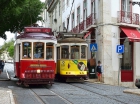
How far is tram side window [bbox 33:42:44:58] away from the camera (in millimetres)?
16234

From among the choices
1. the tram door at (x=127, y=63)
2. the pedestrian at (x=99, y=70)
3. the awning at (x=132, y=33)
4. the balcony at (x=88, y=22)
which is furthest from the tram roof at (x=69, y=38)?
the tram door at (x=127, y=63)

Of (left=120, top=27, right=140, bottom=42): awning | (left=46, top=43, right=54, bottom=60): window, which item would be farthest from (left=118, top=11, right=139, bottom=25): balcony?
(left=46, top=43, right=54, bottom=60): window

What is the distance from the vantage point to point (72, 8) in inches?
1396

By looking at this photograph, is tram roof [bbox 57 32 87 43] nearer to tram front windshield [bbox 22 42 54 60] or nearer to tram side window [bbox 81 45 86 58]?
tram side window [bbox 81 45 86 58]

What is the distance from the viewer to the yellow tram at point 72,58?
19766mm

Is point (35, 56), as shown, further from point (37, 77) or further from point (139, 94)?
point (139, 94)

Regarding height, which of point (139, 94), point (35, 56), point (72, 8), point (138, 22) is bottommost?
point (139, 94)

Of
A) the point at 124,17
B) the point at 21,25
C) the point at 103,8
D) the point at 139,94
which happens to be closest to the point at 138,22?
the point at 124,17

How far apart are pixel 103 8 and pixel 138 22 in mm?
3359

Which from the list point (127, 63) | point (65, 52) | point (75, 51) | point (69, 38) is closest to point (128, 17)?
point (127, 63)

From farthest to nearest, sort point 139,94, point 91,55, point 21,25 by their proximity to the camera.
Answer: point 21,25 < point 91,55 < point 139,94

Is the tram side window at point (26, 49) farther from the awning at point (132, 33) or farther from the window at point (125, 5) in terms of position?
the window at point (125, 5)

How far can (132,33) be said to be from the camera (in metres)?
24.5

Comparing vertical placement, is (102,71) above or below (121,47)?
below
